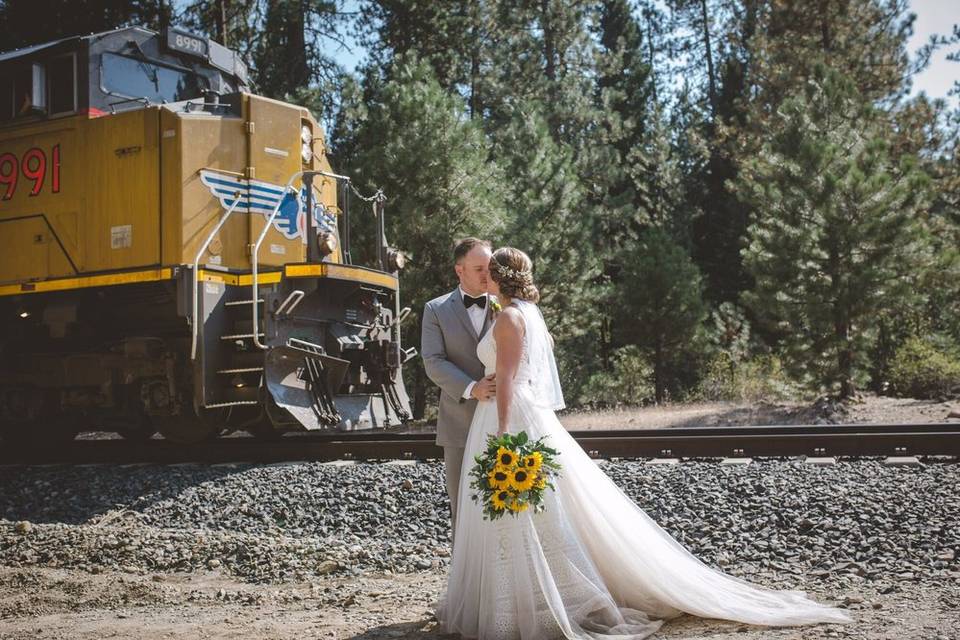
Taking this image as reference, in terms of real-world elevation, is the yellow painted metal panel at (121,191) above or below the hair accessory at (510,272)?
above

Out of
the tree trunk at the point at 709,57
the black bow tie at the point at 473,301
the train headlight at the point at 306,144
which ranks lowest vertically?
the black bow tie at the point at 473,301

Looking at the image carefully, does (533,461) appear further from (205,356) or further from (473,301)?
(205,356)

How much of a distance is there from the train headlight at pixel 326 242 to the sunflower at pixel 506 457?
558cm

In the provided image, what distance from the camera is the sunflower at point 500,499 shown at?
3.84 m

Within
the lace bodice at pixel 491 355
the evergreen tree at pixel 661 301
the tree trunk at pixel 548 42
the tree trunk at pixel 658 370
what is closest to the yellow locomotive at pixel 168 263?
the lace bodice at pixel 491 355

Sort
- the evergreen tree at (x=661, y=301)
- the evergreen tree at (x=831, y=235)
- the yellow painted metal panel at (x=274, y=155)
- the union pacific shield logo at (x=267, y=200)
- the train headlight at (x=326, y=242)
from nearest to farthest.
→ the union pacific shield logo at (x=267, y=200) → the yellow painted metal panel at (x=274, y=155) → the train headlight at (x=326, y=242) → the evergreen tree at (x=831, y=235) → the evergreen tree at (x=661, y=301)

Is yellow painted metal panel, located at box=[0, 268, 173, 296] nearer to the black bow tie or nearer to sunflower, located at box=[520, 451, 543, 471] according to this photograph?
the black bow tie

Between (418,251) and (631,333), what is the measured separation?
25.0ft

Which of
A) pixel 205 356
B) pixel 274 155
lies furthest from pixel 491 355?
pixel 274 155

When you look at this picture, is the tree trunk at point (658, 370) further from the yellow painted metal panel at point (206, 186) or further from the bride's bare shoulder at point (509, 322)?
the bride's bare shoulder at point (509, 322)

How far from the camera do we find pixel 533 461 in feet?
12.8

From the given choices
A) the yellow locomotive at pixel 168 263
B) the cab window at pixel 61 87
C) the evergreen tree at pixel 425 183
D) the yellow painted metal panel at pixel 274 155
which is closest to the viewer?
the yellow locomotive at pixel 168 263

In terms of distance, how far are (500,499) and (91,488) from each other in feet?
16.8

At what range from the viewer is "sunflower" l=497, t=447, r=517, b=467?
3.84 meters
